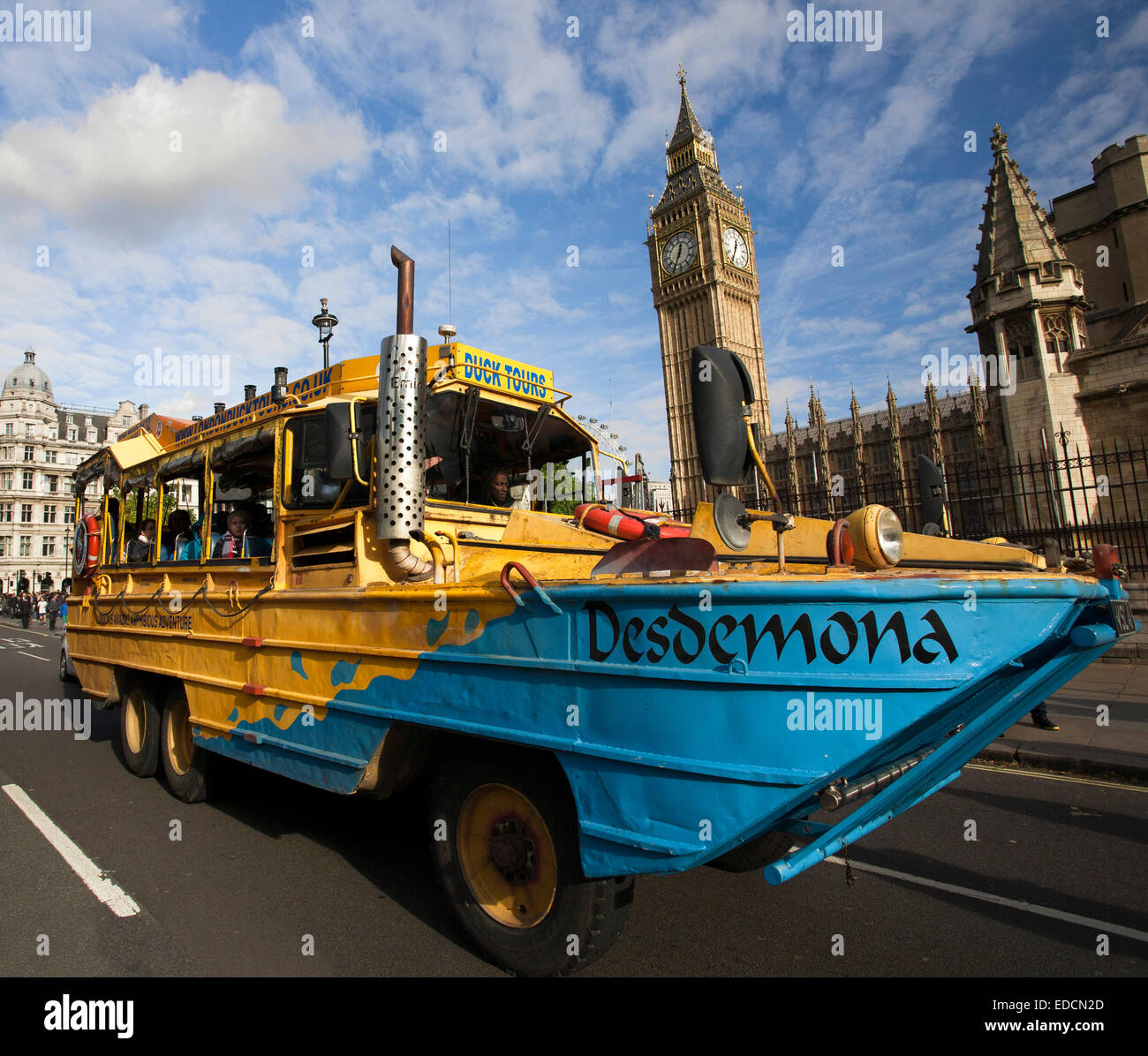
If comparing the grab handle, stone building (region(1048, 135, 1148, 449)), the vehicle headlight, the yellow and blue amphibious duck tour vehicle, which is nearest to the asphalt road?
the yellow and blue amphibious duck tour vehicle

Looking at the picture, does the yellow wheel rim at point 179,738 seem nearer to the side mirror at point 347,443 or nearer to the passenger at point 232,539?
the passenger at point 232,539

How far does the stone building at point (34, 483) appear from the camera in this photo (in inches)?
2304

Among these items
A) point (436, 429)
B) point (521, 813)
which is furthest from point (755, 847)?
point (436, 429)

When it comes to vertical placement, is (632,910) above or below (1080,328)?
below

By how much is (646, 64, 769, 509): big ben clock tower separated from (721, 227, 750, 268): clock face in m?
0.09

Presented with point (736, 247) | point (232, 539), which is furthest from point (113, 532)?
point (736, 247)

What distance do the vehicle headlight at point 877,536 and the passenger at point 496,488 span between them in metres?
2.34

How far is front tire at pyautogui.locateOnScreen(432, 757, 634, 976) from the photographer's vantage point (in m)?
2.58

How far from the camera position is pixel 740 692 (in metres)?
2.07

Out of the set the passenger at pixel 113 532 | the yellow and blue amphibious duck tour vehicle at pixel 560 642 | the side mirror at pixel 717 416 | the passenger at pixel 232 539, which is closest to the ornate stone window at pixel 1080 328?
the yellow and blue amphibious duck tour vehicle at pixel 560 642

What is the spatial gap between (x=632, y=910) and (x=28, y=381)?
275 feet

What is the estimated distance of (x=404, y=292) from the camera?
3162 mm

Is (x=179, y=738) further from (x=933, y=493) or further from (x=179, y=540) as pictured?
(x=933, y=493)
